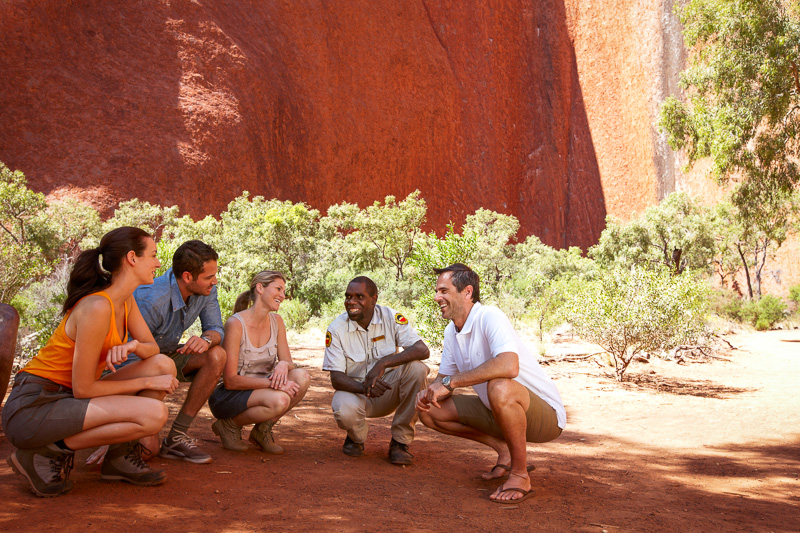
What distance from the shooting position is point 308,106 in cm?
2927

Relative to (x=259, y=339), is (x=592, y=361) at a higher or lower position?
lower

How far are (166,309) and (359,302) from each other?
3.85 ft

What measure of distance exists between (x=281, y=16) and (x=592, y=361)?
26.0 metres

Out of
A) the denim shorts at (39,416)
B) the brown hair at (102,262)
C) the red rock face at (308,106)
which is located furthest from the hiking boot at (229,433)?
the red rock face at (308,106)

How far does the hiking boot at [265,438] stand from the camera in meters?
3.76

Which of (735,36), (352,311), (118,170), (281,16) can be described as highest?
(281,16)

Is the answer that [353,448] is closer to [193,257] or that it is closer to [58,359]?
[193,257]

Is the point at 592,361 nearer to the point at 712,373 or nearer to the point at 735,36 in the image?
the point at 712,373

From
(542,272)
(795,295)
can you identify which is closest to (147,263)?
(542,272)

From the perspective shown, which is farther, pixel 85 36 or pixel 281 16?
pixel 281 16

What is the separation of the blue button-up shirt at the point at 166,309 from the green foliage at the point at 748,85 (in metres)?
7.11

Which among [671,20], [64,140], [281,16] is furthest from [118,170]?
[671,20]

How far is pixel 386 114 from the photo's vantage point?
31.5m

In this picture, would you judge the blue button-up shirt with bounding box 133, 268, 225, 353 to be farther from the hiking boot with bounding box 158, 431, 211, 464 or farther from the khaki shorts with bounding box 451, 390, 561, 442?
the khaki shorts with bounding box 451, 390, 561, 442
